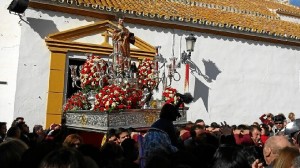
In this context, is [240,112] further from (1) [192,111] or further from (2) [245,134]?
(2) [245,134]

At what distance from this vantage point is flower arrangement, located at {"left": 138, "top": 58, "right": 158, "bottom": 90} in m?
8.80

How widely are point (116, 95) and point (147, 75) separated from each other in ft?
6.55

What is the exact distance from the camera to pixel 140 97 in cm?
776

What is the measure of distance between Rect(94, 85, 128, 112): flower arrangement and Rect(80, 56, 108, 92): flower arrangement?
73 centimetres

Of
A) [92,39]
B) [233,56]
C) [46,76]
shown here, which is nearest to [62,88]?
[46,76]

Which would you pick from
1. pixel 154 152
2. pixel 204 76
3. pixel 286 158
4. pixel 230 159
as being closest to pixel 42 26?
pixel 204 76

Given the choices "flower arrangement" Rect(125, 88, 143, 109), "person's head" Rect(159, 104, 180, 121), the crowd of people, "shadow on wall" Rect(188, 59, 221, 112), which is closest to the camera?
the crowd of people

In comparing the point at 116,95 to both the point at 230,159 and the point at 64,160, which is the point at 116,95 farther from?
the point at 64,160

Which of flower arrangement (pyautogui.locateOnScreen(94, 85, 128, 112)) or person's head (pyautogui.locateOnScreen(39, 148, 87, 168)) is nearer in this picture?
person's head (pyautogui.locateOnScreen(39, 148, 87, 168))

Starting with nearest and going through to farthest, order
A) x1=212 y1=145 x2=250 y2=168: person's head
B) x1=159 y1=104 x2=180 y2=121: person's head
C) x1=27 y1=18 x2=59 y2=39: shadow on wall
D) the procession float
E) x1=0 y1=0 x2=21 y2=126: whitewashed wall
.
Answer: x1=212 y1=145 x2=250 y2=168: person's head → x1=159 y1=104 x2=180 y2=121: person's head → the procession float → x1=0 y1=0 x2=21 y2=126: whitewashed wall → x1=27 y1=18 x2=59 y2=39: shadow on wall

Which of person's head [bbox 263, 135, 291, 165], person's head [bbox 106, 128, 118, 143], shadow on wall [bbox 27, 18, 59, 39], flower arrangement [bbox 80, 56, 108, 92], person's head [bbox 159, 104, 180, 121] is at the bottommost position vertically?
person's head [bbox 106, 128, 118, 143]

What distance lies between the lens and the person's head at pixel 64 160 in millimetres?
2371

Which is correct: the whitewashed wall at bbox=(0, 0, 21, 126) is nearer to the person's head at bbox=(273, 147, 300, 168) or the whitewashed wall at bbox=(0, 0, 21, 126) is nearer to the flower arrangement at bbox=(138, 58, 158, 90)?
the flower arrangement at bbox=(138, 58, 158, 90)

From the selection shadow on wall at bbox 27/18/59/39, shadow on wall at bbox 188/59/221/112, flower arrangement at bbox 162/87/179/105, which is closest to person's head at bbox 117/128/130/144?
flower arrangement at bbox 162/87/179/105
